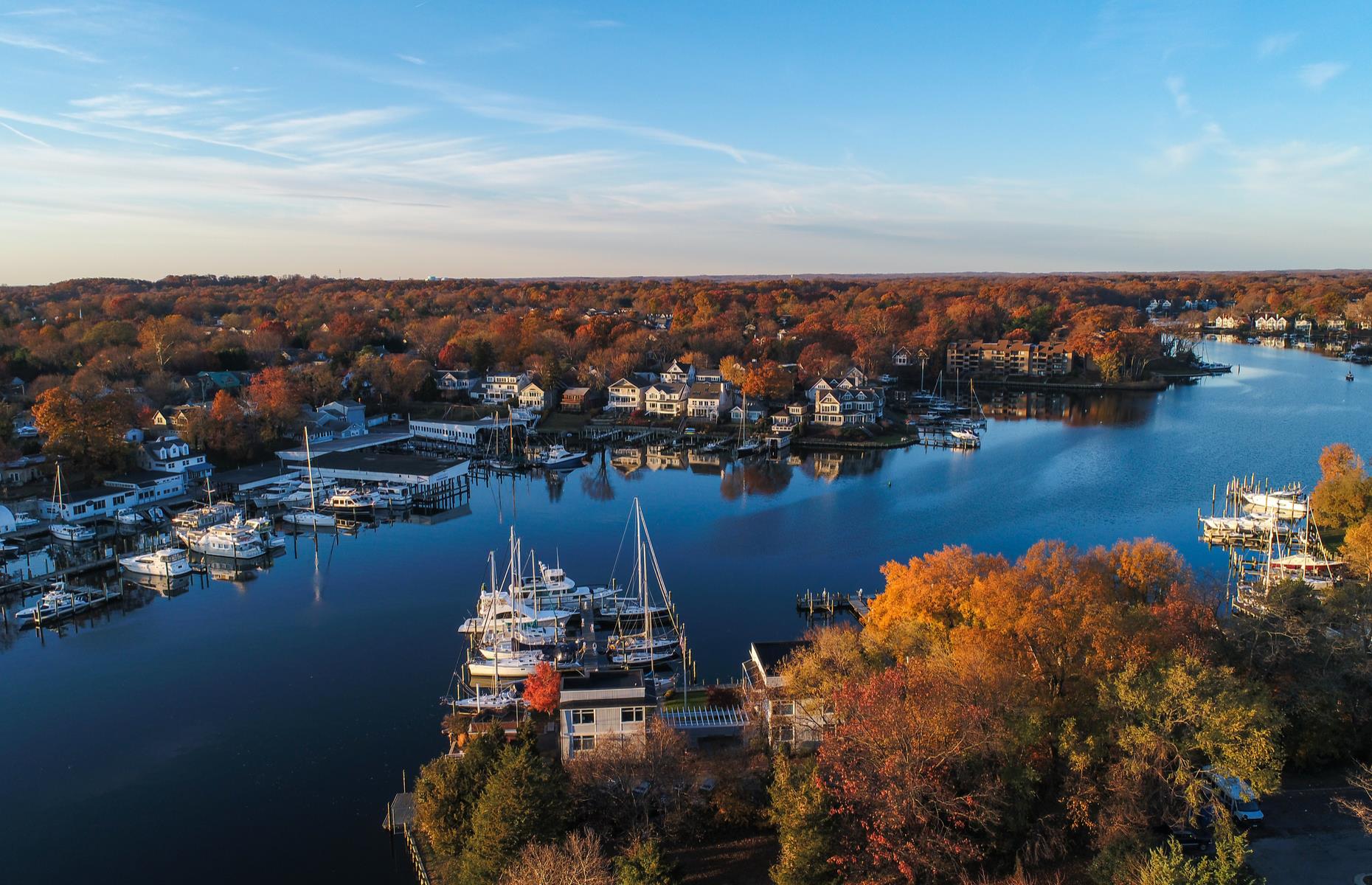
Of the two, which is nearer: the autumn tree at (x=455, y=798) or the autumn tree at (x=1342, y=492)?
the autumn tree at (x=455, y=798)

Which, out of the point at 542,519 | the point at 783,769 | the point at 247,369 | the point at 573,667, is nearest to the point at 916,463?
the point at 542,519

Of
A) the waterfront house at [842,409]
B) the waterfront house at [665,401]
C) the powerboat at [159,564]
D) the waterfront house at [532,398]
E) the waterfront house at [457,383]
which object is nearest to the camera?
the powerboat at [159,564]

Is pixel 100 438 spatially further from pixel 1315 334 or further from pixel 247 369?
pixel 1315 334

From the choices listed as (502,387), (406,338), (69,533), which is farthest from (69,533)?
(406,338)

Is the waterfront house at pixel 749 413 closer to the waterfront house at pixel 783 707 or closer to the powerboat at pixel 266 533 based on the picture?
the powerboat at pixel 266 533

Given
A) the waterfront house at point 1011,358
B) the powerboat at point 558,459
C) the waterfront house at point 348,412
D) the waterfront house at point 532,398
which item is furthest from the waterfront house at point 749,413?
the waterfront house at point 1011,358

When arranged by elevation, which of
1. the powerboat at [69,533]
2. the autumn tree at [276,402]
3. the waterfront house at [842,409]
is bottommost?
the powerboat at [69,533]
